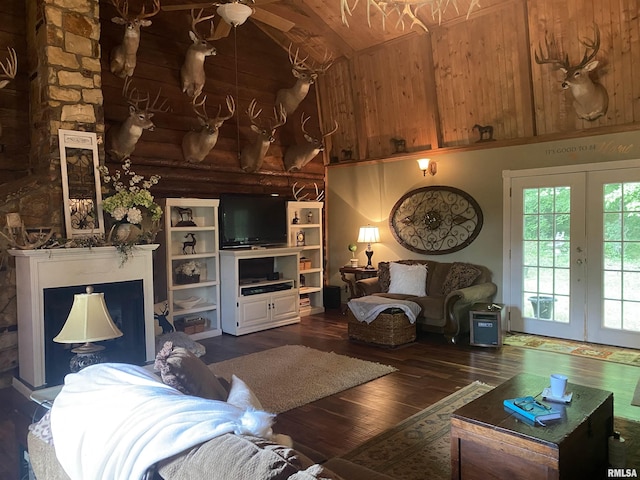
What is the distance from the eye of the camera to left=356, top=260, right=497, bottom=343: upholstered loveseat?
5652 millimetres

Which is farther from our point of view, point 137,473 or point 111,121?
point 111,121

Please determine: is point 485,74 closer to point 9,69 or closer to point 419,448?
point 419,448

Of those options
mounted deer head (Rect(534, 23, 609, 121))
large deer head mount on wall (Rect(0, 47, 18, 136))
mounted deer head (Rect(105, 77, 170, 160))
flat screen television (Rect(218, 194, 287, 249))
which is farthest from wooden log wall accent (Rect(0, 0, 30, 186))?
mounted deer head (Rect(534, 23, 609, 121))

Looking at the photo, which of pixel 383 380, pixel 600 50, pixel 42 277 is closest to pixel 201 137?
pixel 42 277

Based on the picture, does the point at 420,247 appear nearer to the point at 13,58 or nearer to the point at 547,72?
the point at 547,72

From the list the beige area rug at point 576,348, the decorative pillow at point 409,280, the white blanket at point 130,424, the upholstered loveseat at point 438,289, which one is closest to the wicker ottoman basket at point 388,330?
the upholstered loveseat at point 438,289

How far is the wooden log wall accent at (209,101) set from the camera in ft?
19.0

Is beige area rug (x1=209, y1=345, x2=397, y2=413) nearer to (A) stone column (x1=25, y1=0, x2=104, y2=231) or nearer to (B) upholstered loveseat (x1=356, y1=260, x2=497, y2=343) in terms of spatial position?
(B) upholstered loveseat (x1=356, y1=260, x2=497, y2=343)

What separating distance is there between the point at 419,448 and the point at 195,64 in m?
5.03

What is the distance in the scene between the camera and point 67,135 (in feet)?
14.8

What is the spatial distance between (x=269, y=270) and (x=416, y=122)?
3069mm

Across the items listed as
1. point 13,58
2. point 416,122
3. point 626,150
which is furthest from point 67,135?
point 626,150

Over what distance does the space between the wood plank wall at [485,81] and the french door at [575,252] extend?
0.61 m

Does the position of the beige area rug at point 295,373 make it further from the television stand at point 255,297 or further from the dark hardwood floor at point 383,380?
the television stand at point 255,297
